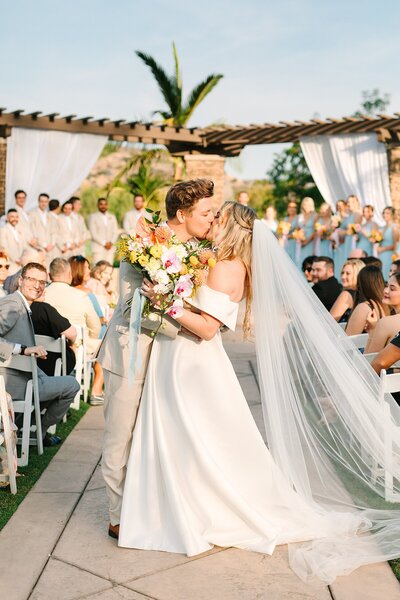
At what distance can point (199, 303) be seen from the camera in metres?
3.89

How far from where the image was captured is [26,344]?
217 inches

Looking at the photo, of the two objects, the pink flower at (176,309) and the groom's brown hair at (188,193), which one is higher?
the groom's brown hair at (188,193)

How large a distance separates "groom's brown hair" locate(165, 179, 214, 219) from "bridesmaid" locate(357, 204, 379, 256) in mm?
9440

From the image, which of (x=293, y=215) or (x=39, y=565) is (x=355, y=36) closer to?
(x=293, y=215)

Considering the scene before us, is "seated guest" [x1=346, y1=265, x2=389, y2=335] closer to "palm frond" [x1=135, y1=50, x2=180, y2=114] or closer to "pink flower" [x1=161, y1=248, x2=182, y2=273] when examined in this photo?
"pink flower" [x1=161, y1=248, x2=182, y2=273]

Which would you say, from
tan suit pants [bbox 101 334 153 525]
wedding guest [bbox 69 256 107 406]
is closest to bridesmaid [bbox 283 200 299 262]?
wedding guest [bbox 69 256 107 406]

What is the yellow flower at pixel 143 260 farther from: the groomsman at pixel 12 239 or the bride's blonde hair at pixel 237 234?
the groomsman at pixel 12 239

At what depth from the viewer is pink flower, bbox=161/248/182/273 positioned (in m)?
3.67

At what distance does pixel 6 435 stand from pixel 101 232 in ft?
36.7

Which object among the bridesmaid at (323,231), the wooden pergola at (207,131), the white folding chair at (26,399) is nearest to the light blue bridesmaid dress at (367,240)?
the bridesmaid at (323,231)

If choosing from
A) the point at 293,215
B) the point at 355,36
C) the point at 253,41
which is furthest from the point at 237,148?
the point at 253,41

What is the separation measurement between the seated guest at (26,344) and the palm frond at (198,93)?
16.1 m

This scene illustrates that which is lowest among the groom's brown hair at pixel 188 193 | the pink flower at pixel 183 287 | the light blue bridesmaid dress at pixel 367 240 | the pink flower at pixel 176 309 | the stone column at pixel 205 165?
the light blue bridesmaid dress at pixel 367 240

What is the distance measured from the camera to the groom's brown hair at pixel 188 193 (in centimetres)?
384
